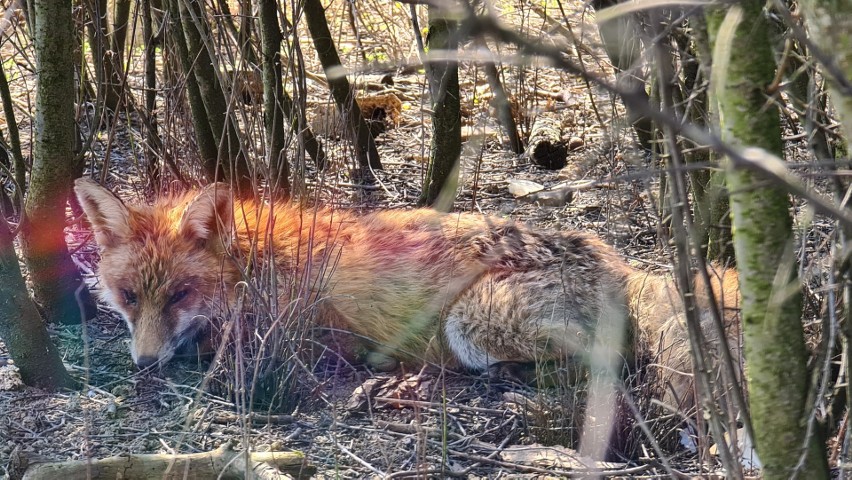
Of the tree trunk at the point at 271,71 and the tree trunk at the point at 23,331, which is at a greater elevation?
the tree trunk at the point at 271,71

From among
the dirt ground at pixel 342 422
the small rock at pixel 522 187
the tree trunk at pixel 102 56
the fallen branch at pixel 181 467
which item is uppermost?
the tree trunk at pixel 102 56

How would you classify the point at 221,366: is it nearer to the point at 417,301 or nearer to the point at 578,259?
the point at 417,301

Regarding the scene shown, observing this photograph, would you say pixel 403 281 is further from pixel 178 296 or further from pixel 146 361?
pixel 146 361

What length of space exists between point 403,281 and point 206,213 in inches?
50.6

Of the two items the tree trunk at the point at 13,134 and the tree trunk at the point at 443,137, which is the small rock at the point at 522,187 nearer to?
the tree trunk at the point at 443,137

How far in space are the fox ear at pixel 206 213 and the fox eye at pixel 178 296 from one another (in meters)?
0.34

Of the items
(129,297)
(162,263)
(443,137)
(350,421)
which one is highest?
(443,137)

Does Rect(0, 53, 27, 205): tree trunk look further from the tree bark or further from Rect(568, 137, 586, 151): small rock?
Rect(568, 137, 586, 151): small rock

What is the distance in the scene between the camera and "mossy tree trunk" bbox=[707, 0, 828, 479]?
220cm

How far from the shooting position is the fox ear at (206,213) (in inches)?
192

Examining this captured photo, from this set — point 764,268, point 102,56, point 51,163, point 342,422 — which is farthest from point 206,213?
point 764,268

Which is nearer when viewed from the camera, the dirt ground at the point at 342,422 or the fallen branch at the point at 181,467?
A: the fallen branch at the point at 181,467

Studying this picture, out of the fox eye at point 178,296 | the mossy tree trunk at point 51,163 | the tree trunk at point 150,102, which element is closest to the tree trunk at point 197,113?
the tree trunk at point 150,102

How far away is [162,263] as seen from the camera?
5.05 m
